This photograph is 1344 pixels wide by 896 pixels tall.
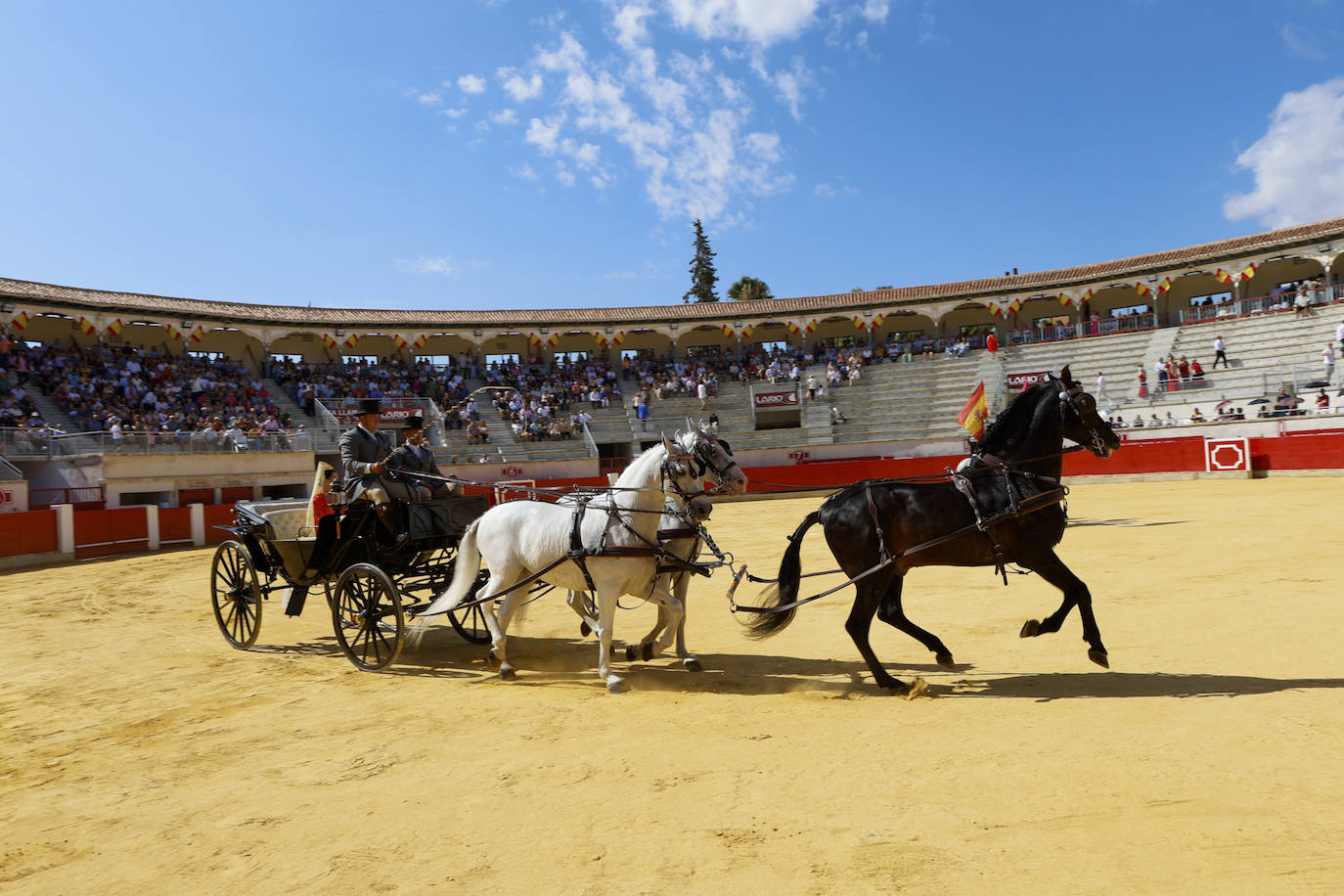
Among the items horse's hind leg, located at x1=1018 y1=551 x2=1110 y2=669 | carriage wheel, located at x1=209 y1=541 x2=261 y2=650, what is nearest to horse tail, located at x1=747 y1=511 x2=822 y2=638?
horse's hind leg, located at x1=1018 y1=551 x2=1110 y2=669

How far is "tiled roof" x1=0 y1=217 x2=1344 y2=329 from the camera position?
28891 mm

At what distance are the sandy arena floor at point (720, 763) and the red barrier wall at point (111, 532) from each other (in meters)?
12.0

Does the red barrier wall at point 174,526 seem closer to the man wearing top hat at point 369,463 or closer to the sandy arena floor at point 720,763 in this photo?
the sandy arena floor at point 720,763

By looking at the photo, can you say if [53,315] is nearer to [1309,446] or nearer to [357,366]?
[357,366]

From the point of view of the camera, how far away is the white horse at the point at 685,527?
573cm

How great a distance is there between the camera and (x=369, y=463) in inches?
268

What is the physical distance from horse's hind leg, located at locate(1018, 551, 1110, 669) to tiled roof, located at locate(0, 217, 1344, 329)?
31.8 meters

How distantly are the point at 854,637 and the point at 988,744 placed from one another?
1428 mm

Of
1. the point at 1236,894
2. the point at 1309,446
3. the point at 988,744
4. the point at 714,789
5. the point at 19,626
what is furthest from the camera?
the point at 1309,446

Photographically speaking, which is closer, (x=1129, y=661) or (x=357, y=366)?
(x=1129, y=661)

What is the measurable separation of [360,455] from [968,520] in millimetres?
5171

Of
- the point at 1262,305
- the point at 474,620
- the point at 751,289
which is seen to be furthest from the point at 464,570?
the point at 751,289

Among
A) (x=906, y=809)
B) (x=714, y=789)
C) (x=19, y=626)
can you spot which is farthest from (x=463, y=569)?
(x=19, y=626)

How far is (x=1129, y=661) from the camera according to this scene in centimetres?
569
